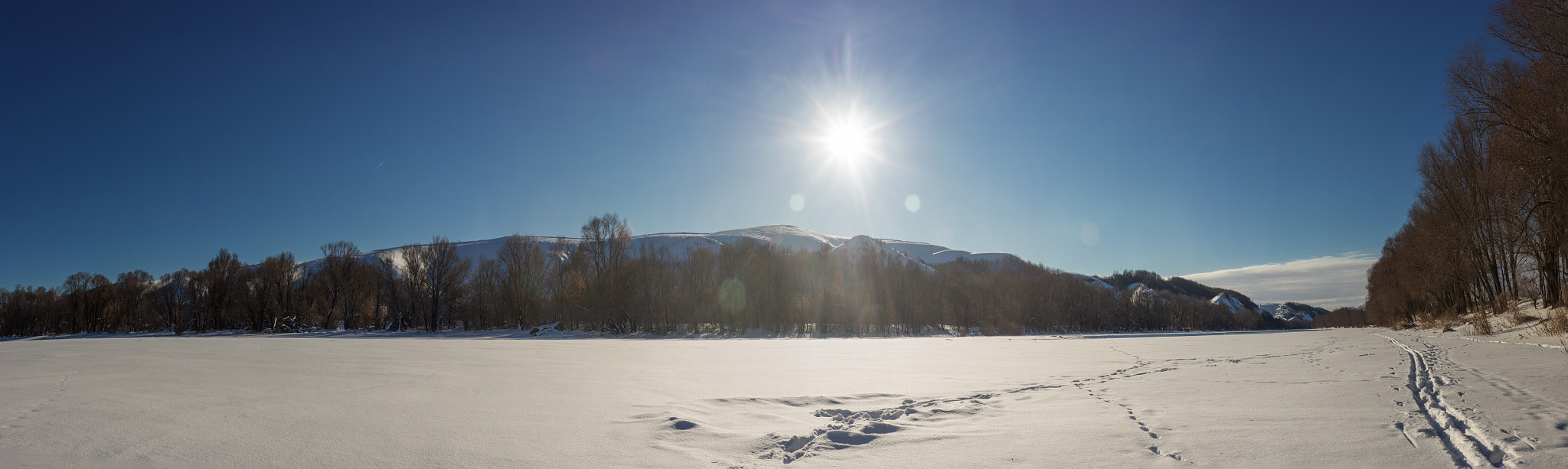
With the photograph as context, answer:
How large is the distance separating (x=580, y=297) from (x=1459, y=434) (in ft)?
150

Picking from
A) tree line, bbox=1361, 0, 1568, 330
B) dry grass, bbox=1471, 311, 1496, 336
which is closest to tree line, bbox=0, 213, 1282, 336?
tree line, bbox=1361, 0, 1568, 330

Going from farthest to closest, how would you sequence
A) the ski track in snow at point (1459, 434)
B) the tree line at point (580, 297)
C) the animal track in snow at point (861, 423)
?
the tree line at point (580, 297)
the animal track in snow at point (861, 423)
the ski track in snow at point (1459, 434)

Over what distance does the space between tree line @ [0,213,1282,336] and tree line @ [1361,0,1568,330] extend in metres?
24.5

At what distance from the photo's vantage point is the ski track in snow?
2.92 metres

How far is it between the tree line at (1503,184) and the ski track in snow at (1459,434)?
1196 cm

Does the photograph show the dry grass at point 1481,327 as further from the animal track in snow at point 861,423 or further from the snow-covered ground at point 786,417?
the animal track in snow at point 861,423

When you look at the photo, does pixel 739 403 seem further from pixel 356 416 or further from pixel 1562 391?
pixel 1562 391

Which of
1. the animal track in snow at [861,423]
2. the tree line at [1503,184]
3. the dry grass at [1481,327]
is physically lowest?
the dry grass at [1481,327]

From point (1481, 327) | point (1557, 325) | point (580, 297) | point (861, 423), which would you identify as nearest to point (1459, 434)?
point (861, 423)

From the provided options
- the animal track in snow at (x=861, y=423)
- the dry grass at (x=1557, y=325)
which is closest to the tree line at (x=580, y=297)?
the dry grass at (x=1557, y=325)

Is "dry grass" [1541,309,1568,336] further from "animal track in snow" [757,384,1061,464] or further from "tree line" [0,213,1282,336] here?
"tree line" [0,213,1282,336]

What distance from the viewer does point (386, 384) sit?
6.42 m

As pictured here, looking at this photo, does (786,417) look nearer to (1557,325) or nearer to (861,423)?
(861,423)

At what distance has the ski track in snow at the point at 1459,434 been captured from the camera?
2.92 metres
